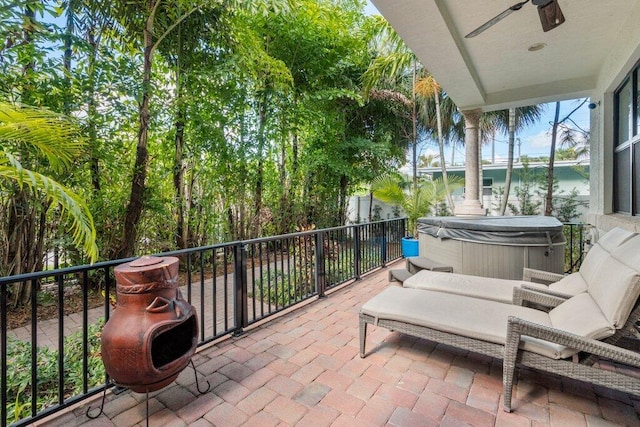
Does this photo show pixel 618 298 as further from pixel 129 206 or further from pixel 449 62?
pixel 129 206

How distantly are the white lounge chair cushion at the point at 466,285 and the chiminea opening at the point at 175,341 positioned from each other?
203cm

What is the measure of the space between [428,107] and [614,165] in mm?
7978

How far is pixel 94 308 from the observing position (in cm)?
422

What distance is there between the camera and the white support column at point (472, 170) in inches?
225

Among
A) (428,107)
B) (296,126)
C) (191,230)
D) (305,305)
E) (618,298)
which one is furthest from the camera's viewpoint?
(428,107)

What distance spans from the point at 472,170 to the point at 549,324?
4251mm

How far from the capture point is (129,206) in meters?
4.35

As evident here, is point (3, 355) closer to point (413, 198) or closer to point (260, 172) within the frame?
point (260, 172)

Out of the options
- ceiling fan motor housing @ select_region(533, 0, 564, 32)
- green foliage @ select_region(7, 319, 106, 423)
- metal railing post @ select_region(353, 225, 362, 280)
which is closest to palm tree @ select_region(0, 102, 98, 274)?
green foliage @ select_region(7, 319, 106, 423)

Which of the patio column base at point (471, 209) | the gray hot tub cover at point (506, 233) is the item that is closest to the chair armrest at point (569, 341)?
the gray hot tub cover at point (506, 233)

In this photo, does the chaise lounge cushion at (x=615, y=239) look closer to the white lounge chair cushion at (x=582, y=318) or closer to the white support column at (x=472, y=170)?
the white lounge chair cushion at (x=582, y=318)

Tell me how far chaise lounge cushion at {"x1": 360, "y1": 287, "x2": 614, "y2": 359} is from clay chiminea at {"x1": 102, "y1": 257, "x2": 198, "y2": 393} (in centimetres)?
143

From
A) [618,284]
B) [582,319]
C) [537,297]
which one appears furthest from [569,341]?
[537,297]

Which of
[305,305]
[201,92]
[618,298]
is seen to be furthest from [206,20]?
[618,298]
